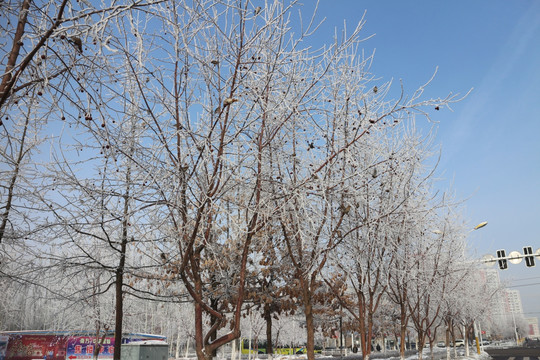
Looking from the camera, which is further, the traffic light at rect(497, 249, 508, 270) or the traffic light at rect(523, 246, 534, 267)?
the traffic light at rect(497, 249, 508, 270)

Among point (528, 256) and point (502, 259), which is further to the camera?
point (502, 259)

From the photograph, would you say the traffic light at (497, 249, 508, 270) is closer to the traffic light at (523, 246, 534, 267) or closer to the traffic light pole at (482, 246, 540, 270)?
the traffic light pole at (482, 246, 540, 270)

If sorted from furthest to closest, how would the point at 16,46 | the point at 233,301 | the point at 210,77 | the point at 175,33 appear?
the point at 233,301, the point at 210,77, the point at 175,33, the point at 16,46

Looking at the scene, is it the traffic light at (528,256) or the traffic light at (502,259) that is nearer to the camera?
the traffic light at (528,256)

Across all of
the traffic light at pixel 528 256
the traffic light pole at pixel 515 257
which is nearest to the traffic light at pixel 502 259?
the traffic light pole at pixel 515 257

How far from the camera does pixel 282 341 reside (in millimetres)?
54031

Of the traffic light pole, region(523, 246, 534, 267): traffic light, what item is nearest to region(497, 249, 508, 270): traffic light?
the traffic light pole

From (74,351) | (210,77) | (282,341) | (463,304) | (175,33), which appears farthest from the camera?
(282,341)

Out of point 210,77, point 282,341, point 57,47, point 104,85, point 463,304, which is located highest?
point 210,77

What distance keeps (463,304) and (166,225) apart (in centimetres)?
2254

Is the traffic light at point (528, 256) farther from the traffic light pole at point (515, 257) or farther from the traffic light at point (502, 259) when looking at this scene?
the traffic light at point (502, 259)

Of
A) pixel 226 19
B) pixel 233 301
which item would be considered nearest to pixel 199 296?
pixel 226 19

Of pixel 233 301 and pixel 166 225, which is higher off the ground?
pixel 166 225

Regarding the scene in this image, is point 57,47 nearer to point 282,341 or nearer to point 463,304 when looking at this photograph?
point 463,304
